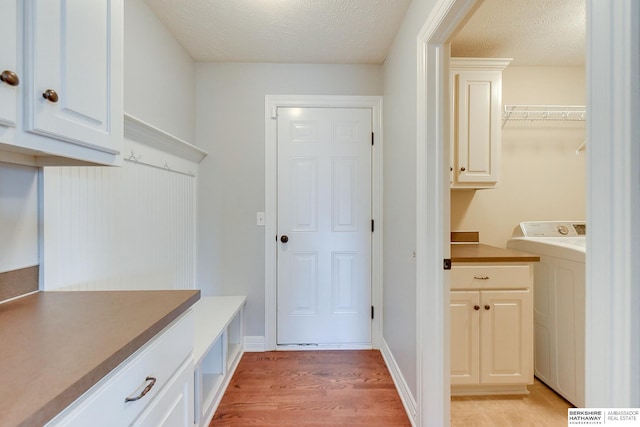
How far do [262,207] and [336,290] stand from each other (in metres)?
0.91

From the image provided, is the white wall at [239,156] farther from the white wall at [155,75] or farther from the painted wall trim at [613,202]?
the painted wall trim at [613,202]

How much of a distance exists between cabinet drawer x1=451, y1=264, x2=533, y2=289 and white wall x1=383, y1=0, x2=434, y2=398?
0.32 m

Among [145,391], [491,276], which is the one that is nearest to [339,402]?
[491,276]

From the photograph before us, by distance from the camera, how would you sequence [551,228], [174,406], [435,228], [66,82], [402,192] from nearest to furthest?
[66,82] → [174,406] → [435,228] → [402,192] → [551,228]

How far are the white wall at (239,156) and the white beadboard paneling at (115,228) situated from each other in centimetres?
25

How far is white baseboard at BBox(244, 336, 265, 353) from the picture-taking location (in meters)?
2.26

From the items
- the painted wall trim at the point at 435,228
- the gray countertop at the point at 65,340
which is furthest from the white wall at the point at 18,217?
the painted wall trim at the point at 435,228

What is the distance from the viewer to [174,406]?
894mm

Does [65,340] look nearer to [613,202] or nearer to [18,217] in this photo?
[18,217]

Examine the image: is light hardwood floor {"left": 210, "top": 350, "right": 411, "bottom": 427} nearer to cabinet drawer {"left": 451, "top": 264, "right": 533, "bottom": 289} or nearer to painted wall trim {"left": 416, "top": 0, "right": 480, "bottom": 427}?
painted wall trim {"left": 416, "top": 0, "right": 480, "bottom": 427}

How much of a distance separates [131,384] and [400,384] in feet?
5.11

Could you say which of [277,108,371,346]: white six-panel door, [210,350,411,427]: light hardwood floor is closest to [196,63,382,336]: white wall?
[277,108,371,346]: white six-panel door

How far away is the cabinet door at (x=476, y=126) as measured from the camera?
6.15 ft

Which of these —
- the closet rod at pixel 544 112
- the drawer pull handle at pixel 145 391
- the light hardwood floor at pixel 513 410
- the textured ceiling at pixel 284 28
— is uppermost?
the textured ceiling at pixel 284 28
